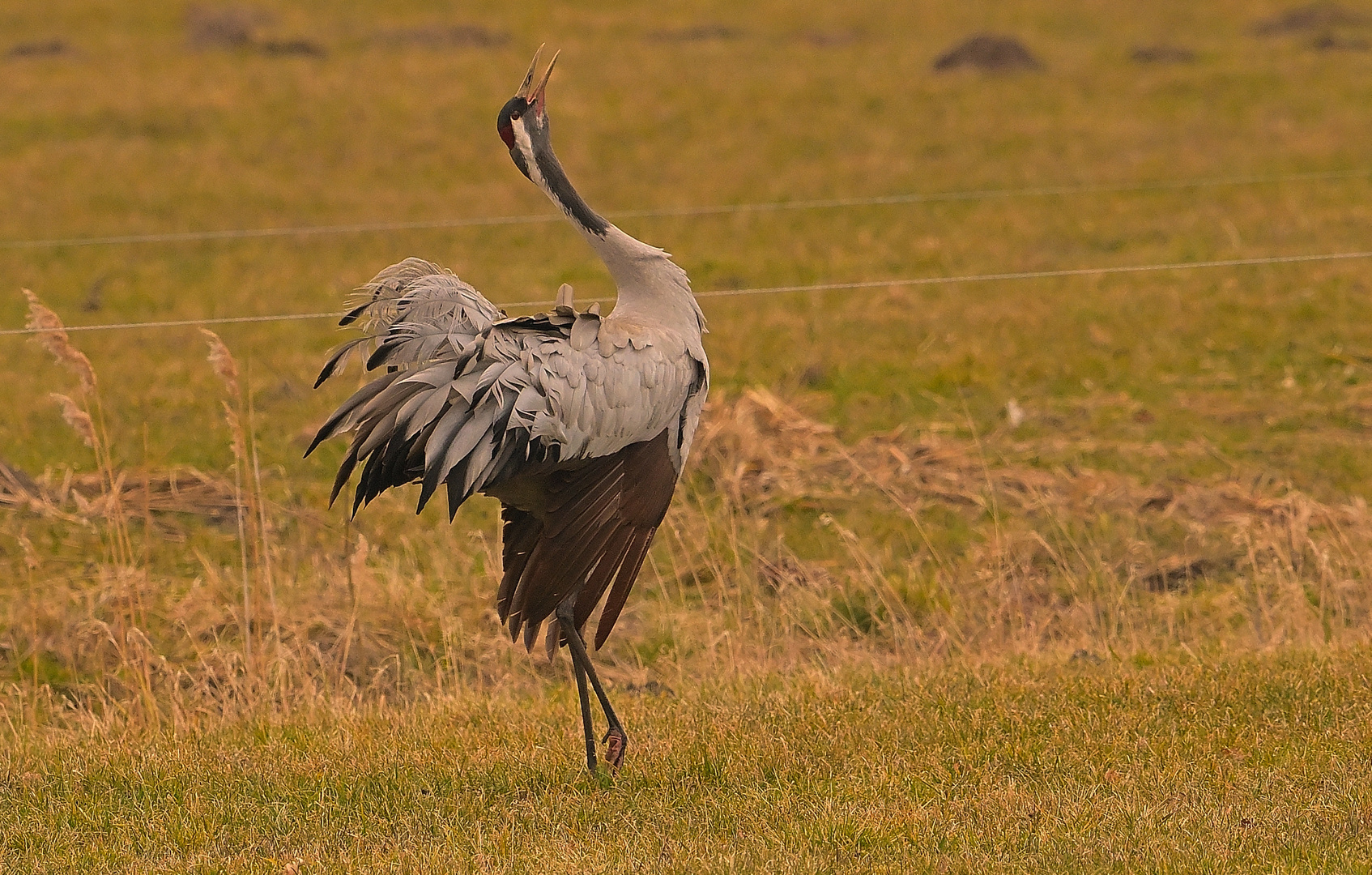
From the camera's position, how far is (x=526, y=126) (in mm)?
5168

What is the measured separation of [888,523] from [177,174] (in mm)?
13342

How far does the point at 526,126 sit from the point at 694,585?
3800 mm

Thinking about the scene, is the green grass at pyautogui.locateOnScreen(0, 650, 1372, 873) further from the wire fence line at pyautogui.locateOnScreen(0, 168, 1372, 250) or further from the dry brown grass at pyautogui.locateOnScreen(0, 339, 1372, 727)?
the wire fence line at pyautogui.locateOnScreen(0, 168, 1372, 250)

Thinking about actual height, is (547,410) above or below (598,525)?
above

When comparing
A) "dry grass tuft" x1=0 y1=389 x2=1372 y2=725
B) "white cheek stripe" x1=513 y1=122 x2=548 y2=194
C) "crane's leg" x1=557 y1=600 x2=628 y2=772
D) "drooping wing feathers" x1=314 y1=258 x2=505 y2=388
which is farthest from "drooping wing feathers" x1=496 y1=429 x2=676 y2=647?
"dry grass tuft" x1=0 y1=389 x2=1372 y2=725

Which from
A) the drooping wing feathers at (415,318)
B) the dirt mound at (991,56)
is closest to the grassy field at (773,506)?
the dirt mound at (991,56)

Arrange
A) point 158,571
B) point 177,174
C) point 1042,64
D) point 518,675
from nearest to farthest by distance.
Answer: point 518,675 < point 158,571 < point 177,174 < point 1042,64

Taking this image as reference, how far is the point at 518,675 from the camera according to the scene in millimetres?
7145

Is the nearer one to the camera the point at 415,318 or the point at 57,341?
the point at 415,318

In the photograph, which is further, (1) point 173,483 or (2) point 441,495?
(2) point 441,495

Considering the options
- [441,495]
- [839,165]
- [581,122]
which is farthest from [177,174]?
[441,495]

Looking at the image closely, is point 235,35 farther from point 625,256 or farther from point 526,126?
point 625,256

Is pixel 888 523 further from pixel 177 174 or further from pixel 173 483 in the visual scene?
pixel 177 174

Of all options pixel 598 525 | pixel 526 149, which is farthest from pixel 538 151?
pixel 598 525
